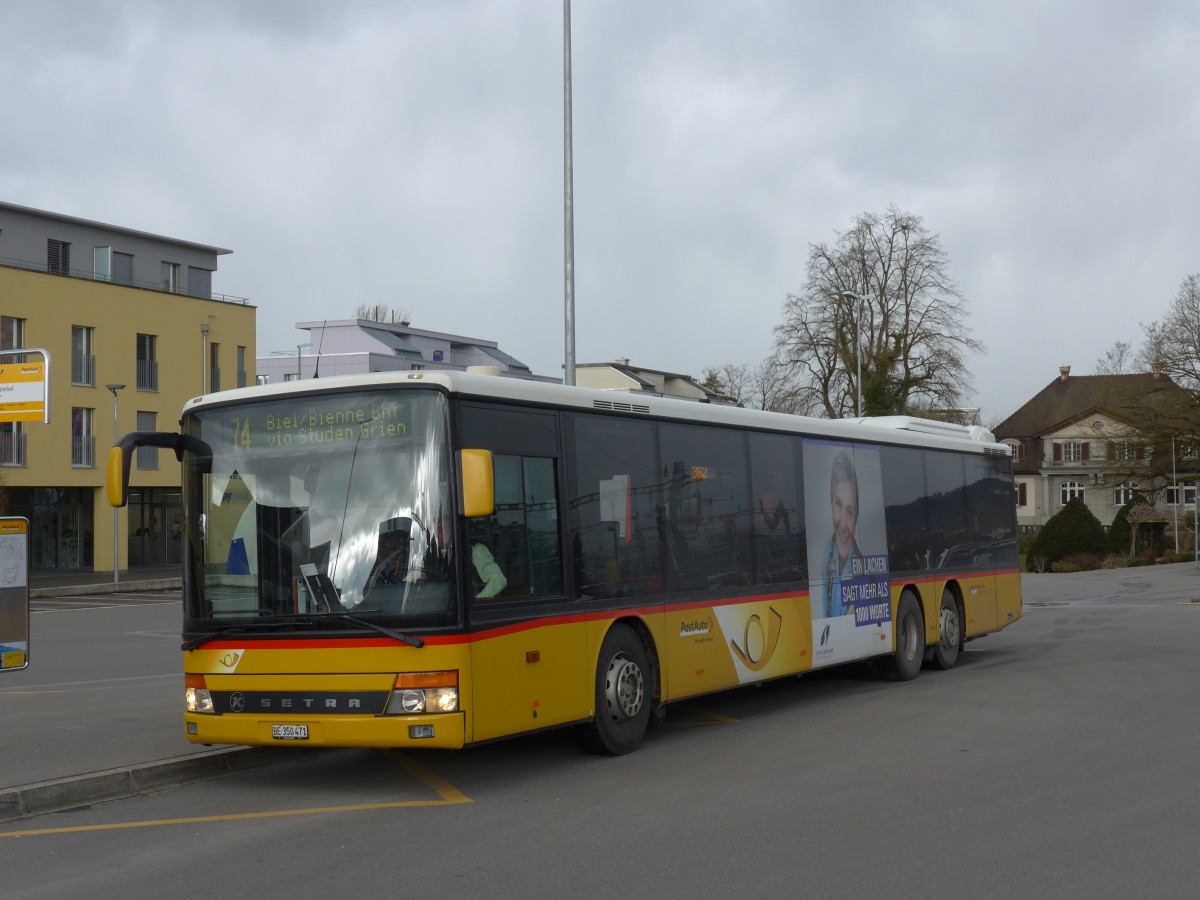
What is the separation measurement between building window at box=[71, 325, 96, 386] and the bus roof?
127ft

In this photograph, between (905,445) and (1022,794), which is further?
(905,445)

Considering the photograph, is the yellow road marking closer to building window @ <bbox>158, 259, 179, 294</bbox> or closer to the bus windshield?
the bus windshield

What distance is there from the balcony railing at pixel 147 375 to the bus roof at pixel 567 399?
133 ft

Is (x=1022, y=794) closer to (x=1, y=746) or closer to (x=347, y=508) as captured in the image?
(x=347, y=508)

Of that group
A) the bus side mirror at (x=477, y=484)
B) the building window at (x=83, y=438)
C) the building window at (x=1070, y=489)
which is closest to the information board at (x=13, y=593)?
the bus side mirror at (x=477, y=484)

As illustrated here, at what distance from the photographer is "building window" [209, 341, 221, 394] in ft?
179

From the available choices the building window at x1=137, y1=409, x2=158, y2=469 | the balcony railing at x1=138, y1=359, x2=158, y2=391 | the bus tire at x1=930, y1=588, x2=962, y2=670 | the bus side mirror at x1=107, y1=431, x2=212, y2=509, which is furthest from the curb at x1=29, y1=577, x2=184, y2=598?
the bus side mirror at x1=107, y1=431, x2=212, y2=509

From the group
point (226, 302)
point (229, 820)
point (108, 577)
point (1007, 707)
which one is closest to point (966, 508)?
point (1007, 707)

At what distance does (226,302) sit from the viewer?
55469 mm

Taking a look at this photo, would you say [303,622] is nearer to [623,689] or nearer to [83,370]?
[623,689]

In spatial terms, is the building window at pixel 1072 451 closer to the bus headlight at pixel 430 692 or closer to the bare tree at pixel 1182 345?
the bare tree at pixel 1182 345

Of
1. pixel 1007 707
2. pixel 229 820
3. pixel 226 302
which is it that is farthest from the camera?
pixel 226 302

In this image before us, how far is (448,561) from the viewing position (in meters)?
8.86

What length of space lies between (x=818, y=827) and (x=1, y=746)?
6702 mm
